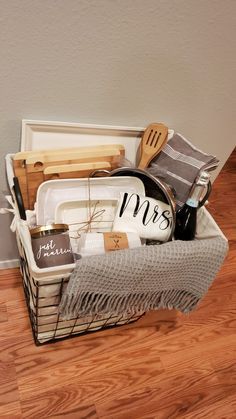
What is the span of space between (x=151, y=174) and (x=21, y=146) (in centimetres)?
31

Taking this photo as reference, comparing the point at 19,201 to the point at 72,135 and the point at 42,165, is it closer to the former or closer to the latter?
the point at 42,165

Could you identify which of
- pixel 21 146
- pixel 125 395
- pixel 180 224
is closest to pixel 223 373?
pixel 125 395

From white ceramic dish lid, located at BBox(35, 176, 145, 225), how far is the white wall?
0.14m

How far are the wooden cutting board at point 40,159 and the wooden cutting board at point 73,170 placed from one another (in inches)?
0.5

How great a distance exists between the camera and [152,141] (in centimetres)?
79

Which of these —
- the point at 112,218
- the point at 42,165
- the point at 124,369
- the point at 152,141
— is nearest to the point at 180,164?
the point at 152,141

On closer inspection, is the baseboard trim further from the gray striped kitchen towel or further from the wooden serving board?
the gray striped kitchen towel

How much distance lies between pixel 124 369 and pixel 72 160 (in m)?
0.61

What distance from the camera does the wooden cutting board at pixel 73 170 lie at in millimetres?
732

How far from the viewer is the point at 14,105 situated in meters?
0.70

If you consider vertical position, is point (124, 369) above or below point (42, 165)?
below

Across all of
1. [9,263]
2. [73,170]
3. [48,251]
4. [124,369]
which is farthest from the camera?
[9,263]

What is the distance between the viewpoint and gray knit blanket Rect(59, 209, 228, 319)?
616 mm

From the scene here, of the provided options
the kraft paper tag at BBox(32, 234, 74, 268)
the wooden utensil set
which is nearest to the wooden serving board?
the wooden utensil set
